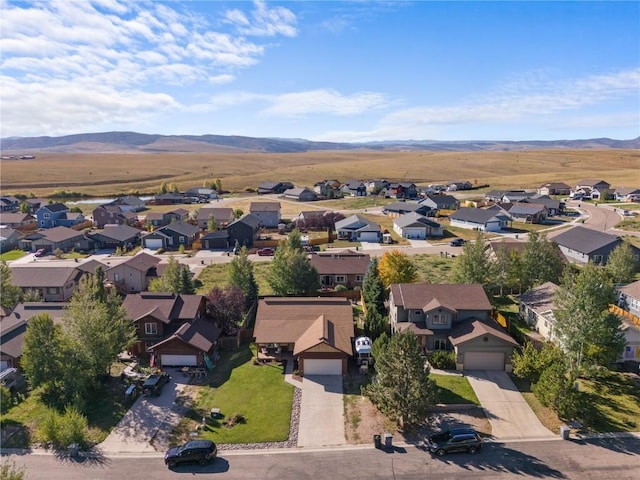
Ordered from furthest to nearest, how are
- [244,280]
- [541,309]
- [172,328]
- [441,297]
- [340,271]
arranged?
[340,271], [244,280], [541,309], [441,297], [172,328]

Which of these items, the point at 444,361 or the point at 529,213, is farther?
the point at 529,213

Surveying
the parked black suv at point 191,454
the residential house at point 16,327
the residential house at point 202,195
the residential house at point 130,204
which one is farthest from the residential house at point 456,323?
the residential house at point 202,195

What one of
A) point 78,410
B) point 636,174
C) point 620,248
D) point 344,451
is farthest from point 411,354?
point 636,174

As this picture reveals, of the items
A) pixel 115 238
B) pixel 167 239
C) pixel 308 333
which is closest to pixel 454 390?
pixel 308 333

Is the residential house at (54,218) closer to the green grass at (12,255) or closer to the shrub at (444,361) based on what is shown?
the green grass at (12,255)

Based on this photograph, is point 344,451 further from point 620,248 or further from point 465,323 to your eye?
point 620,248

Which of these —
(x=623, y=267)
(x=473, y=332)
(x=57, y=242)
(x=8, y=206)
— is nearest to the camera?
(x=473, y=332)

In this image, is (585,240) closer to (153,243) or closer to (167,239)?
(167,239)
